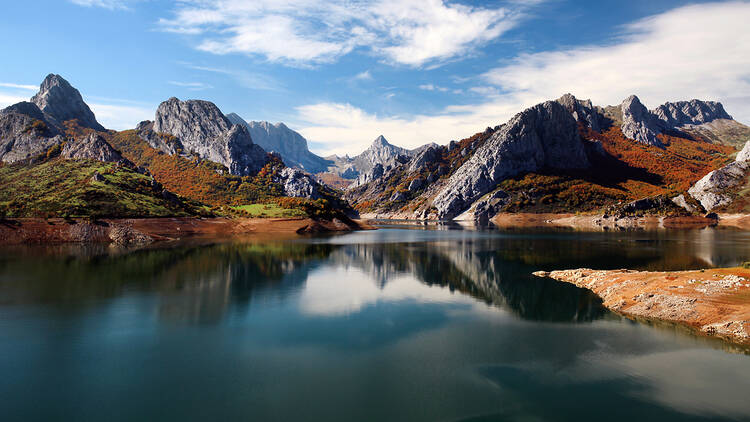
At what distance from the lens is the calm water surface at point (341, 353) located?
859 inches

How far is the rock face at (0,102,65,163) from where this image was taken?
6324 inches

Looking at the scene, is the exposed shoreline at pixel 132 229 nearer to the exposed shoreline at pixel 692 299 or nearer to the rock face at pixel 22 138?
the rock face at pixel 22 138

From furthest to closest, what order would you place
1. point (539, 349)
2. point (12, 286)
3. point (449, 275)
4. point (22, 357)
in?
point (449, 275)
point (12, 286)
point (539, 349)
point (22, 357)

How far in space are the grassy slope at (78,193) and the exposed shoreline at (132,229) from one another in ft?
10.6

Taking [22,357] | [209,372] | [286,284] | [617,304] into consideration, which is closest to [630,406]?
[617,304]

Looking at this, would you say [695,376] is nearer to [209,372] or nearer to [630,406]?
[630,406]

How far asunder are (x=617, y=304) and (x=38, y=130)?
23017 centimetres

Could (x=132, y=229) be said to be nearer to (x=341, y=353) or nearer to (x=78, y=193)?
(x=78, y=193)

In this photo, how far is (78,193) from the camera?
116m

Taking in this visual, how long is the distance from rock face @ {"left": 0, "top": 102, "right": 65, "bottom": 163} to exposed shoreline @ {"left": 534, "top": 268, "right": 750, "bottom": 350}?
21039 cm

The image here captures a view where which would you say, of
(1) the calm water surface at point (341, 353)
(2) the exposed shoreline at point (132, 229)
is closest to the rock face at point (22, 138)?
(2) the exposed shoreline at point (132, 229)

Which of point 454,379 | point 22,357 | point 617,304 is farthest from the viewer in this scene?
point 617,304

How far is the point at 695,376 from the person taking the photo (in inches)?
1020

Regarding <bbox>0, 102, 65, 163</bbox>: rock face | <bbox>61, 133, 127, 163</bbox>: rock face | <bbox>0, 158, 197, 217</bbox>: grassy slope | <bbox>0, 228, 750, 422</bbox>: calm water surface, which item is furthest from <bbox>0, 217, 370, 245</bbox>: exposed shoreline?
<bbox>0, 102, 65, 163</bbox>: rock face
